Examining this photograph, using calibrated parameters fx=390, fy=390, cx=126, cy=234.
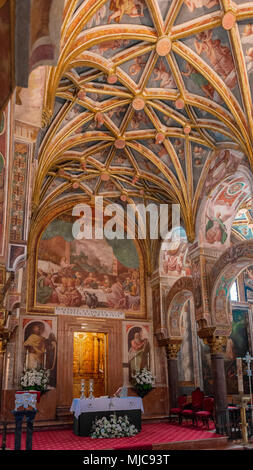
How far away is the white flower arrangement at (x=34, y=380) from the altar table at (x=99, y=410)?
2.58 meters

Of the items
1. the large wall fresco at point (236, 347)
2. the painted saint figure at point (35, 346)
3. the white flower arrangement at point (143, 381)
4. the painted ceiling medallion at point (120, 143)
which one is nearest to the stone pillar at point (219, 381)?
the white flower arrangement at point (143, 381)

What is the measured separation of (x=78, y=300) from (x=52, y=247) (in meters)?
2.63

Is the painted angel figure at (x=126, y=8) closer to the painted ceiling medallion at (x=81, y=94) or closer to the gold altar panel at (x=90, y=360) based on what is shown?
the painted ceiling medallion at (x=81, y=94)

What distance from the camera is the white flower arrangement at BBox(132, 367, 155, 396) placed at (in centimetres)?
1631

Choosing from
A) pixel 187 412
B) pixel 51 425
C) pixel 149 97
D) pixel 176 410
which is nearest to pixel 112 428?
pixel 187 412

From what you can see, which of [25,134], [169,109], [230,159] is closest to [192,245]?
[230,159]

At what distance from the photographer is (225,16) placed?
9.77m

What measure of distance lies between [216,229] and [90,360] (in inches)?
325

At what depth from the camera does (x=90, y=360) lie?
17.7 meters

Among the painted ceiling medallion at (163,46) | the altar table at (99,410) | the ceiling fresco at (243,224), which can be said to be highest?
the painted ceiling medallion at (163,46)

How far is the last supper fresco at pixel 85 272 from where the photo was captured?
55.3 ft

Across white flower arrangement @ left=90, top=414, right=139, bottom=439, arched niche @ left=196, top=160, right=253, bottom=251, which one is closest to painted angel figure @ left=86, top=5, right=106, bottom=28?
arched niche @ left=196, top=160, right=253, bottom=251

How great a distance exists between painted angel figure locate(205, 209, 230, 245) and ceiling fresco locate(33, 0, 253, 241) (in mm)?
621

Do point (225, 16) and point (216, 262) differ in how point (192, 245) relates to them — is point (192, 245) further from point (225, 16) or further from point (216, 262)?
point (225, 16)
